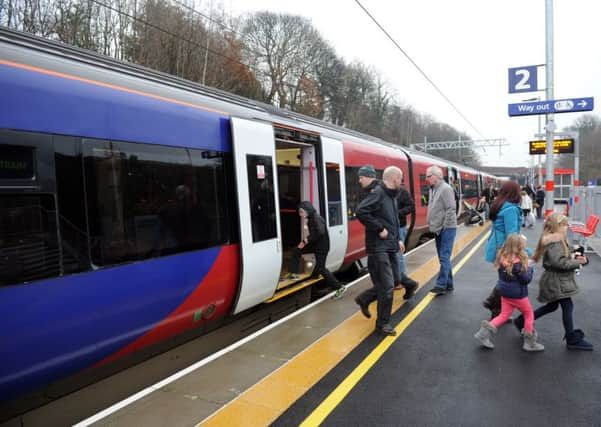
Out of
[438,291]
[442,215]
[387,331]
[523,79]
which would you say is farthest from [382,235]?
[523,79]

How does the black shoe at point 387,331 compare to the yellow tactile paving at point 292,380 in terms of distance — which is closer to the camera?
the yellow tactile paving at point 292,380

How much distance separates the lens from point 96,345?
321 cm

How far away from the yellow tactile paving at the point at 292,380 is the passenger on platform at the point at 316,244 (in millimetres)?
1155

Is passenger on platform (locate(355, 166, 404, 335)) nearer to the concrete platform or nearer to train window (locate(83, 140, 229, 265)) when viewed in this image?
the concrete platform

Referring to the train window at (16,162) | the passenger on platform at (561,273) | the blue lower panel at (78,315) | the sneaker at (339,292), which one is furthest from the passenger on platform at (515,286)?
the train window at (16,162)

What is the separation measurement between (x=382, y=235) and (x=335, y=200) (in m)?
2.59

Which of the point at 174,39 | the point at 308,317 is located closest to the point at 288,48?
the point at 174,39

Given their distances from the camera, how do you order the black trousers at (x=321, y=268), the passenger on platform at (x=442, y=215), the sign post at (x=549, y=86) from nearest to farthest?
the passenger on platform at (x=442, y=215) < the black trousers at (x=321, y=268) < the sign post at (x=549, y=86)

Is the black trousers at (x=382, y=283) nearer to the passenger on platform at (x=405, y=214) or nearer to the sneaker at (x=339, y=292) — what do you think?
the passenger on platform at (x=405, y=214)

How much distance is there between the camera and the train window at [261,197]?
4809 mm

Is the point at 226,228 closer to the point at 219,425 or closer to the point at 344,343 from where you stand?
the point at 344,343

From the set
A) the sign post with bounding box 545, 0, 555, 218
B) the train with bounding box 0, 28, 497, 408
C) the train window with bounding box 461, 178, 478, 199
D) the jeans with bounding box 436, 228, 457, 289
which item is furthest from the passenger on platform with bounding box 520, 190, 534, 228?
the train with bounding box 0, 28, 497, 408

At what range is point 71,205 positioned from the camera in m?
3.00

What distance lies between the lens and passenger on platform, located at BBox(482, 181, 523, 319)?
190 inches
